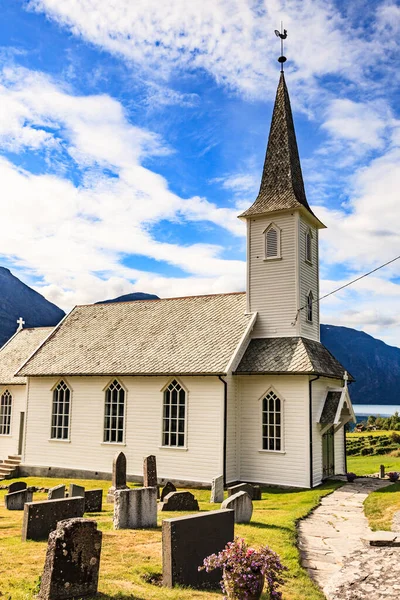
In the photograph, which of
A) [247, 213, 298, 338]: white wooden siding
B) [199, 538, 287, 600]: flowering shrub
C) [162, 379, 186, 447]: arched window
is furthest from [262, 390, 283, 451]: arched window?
[199, 538, 287, 600]: flowering shrub

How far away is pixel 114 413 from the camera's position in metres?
25.8

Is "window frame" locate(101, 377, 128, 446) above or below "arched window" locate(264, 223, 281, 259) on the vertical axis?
below

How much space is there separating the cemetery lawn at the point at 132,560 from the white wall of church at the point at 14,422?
1582 cm

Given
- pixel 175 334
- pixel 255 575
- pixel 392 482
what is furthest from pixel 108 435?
pixel 255 575

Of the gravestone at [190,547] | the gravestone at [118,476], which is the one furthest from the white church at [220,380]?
the gravestone at [190,547]

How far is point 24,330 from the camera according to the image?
37312mm

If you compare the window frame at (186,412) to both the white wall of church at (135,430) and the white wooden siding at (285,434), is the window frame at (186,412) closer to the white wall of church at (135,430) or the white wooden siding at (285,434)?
the white wall of church at (135,430)

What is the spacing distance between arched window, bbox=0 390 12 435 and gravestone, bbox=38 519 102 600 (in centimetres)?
2550

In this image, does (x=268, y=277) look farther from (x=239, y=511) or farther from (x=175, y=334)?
(x=239, y=511)

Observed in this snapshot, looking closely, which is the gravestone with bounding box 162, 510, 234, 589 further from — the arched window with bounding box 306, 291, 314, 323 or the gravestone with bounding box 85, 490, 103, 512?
the arched window with bounding box 306, 291, 314, 323

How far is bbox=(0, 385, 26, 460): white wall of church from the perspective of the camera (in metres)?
31.0

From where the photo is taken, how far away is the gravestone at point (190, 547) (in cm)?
852

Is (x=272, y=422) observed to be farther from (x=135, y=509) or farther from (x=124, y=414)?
(x=135, y=509)

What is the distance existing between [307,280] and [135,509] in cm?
1580
